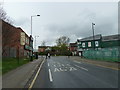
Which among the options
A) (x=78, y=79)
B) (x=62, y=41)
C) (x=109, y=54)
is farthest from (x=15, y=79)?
(x=62, y=41)

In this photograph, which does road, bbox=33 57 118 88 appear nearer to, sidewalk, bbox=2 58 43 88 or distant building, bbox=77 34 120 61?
sidewalk, bbox=2 58 43 88

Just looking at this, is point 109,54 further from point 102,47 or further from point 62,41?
point 62,41

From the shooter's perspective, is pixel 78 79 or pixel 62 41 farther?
pixel 62 41

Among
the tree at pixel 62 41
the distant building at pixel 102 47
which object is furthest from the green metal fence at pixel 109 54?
the tree at pixel 62 41

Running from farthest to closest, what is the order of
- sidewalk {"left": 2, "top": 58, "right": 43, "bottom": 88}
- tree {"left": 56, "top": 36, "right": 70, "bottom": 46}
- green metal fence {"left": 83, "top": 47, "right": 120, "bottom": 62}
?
tree {"left": 56, "top": 36, "right": 70, "bottom": 46}, green metal fence {"left": 83, "top": 47, "right": 120, "bottom": 62}, sidewalk {"left": 2, "top": 58, "right": 43, "bottom": 88}

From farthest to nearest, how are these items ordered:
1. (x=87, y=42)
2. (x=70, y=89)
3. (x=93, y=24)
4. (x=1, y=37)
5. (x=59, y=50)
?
1. (x=59, y=50)
2. (x=87, y=42)
3. (x=93, y=24)
4. (x=1, y=37)
5. (x=70, y=89)

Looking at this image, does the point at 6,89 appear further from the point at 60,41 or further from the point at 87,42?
the point at 60,41

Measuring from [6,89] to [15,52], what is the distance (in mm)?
45385

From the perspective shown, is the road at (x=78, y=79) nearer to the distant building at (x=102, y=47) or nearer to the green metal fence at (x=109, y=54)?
the green metal fence at (x=109, y=54)

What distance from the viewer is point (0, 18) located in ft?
112

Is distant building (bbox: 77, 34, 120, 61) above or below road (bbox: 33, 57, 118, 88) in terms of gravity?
above

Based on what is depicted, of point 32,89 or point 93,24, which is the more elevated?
point 93,24

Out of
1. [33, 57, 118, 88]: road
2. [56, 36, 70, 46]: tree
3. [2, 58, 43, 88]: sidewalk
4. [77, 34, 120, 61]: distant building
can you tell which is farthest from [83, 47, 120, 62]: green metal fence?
[56, 36, 70, 46]: tree

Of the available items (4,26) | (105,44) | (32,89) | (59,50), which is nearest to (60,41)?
(59,50)
